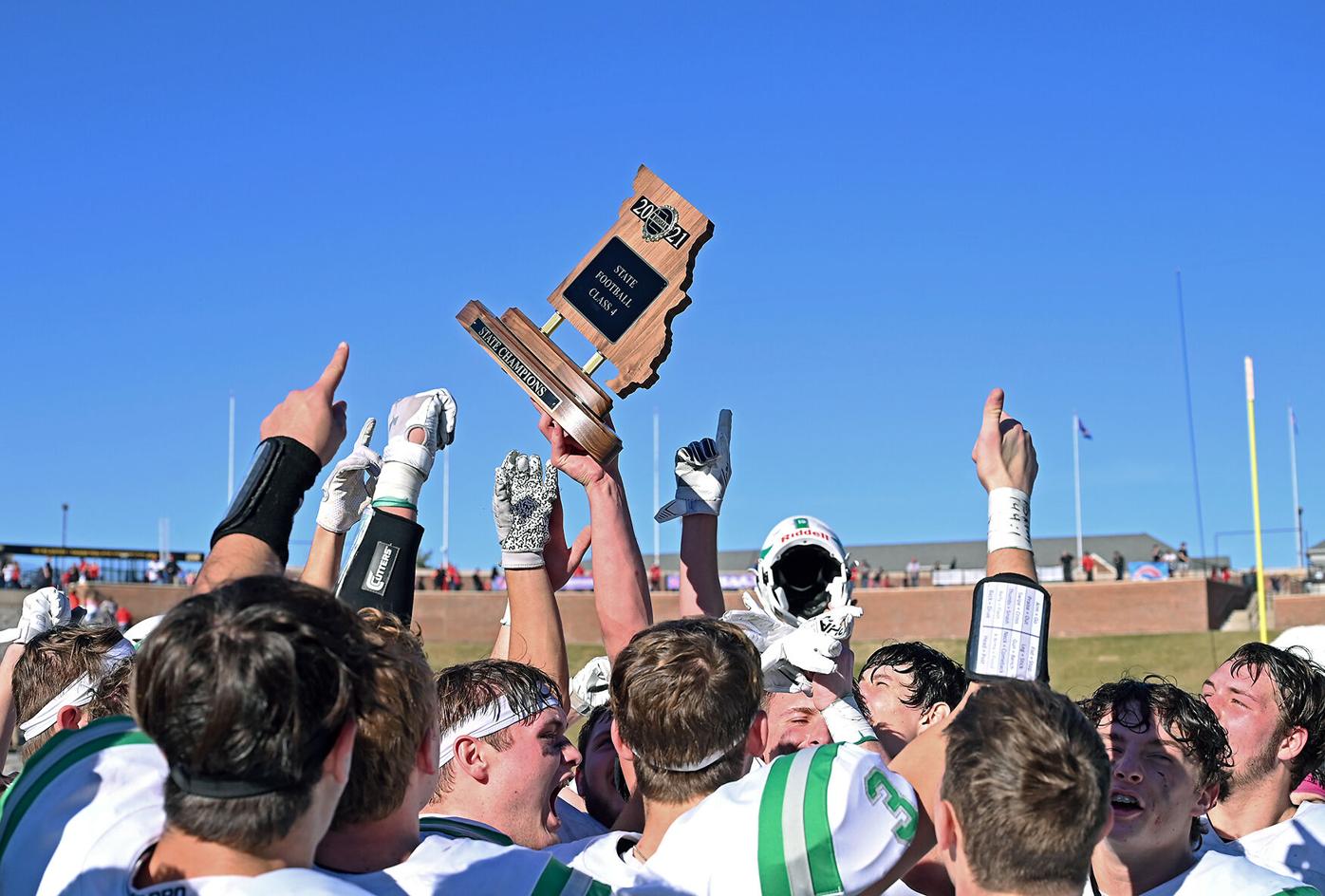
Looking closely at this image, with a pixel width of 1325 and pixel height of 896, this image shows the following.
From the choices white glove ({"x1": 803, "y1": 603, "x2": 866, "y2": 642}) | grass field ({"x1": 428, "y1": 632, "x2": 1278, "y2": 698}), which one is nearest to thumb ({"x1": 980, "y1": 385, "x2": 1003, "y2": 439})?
white glove ({"x1": 803, "y1": 603, "x2": 866, "y2": 642})

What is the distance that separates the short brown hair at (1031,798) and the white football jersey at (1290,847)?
6.38ft

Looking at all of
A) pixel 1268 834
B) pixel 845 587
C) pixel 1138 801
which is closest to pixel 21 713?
pixel 845 587

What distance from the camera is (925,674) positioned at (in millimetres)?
4617

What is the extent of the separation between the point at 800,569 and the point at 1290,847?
5.80 feet

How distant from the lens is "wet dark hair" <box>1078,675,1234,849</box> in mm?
3695

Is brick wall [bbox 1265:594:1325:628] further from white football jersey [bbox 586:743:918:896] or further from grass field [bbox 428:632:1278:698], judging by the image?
white football jersey [bbox 586:743:918:896]

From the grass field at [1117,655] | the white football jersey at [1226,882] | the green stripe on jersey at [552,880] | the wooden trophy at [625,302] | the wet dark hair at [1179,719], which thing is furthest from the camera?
the grass field at [1117,655]

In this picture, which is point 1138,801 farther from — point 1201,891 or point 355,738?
point 355,738

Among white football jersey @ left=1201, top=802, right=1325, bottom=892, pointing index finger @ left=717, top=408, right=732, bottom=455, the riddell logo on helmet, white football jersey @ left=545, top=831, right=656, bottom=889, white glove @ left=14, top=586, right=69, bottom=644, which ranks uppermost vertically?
pointing index finger @ left=717, top=408, right=732, bottom=455

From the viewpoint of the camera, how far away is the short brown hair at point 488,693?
333 cm

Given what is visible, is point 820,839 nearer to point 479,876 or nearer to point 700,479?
point 479,876

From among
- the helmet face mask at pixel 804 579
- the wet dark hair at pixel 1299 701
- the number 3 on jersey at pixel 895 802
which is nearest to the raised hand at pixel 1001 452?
the number 3 on jersey at pixel 895 802

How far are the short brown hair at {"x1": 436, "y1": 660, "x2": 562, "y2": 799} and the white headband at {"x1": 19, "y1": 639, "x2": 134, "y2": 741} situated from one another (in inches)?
48.2

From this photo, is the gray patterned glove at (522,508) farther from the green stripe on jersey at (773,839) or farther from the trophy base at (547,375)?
the green stripe on jersey at (773,839)
